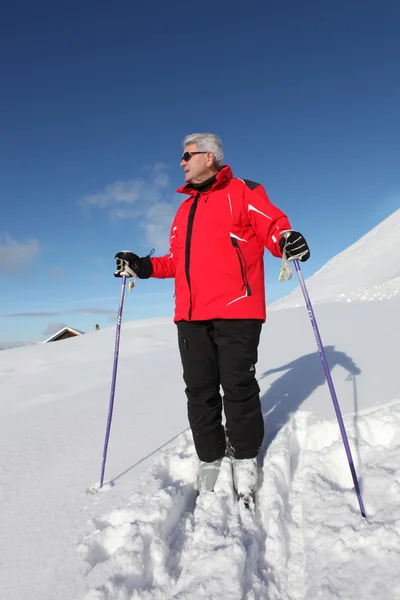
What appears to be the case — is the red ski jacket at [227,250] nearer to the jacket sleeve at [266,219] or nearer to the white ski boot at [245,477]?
the jacket sleeve at [266,219]

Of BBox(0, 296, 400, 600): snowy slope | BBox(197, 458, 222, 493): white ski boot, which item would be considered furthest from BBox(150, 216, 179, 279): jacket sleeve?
BBox(197, 458, 222, 493): white ski boot

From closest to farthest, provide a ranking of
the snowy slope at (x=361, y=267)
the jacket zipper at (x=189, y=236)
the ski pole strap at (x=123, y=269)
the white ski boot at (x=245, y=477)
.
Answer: the white ski boot at (x=245, y=477)
the jacket zipper at (x=189, y=236)
the ski pole strap at (x=123, y=269)
the snowy slope at (x=361, y=267)

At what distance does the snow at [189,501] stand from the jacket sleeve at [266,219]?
132 centimetres

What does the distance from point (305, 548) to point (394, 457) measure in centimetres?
83

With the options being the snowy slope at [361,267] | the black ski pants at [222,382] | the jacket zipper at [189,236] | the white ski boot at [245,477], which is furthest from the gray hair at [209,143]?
the snowy slope at [361,267]

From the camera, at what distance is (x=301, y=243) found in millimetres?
2209

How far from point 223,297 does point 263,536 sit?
125 cm

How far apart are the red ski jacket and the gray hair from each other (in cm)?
11

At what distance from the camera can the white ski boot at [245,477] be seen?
2.10 meters

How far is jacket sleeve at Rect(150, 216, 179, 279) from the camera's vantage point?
275 cm

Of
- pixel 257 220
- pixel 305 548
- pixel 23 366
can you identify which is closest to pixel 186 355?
pixel 257 220

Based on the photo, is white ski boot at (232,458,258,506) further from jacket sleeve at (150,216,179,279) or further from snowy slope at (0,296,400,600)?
jacket sleeve at (150,216,179,279)

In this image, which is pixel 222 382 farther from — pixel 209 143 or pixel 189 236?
pixel 209 143

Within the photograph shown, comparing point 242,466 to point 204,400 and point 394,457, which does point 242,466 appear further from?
point 394,457
